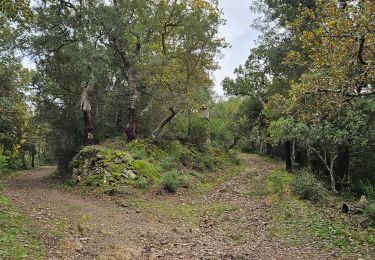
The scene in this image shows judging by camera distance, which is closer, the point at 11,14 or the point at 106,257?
the point at 106,257

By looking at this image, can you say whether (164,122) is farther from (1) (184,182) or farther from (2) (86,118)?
(1) (184,182)

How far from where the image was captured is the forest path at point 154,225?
7.55 metres

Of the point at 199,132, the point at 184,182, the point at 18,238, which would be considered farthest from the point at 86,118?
the point at 18,238

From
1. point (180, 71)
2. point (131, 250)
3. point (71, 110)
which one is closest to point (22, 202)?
point (131, 250)

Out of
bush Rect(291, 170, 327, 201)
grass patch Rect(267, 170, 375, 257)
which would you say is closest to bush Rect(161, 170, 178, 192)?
grass patch Rect(267, 170, 375, 257)

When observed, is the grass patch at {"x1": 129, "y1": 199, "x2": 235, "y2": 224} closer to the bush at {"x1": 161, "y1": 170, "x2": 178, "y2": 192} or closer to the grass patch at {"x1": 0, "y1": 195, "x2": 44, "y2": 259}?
the bush at {"x1": 161, "y1": 170, "x2": 178, "y2": 192}

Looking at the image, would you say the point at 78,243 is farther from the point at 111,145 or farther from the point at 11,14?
the point at 111,145

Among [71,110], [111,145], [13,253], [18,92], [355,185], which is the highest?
[18,92]

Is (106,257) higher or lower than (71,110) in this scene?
lower

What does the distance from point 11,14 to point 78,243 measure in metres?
6.10

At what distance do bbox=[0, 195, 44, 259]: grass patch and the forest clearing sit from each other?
0.16 ft

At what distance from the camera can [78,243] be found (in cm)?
757

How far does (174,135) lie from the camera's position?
2194 cm

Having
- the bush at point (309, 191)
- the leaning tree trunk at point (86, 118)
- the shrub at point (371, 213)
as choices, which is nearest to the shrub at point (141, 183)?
the leaning tree trunk at point (86, 118)
